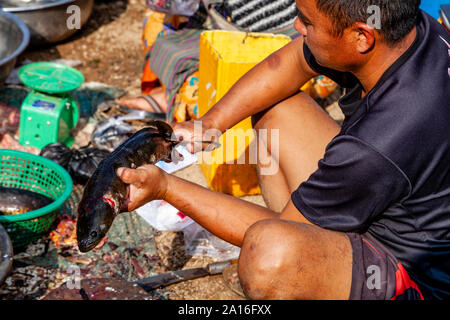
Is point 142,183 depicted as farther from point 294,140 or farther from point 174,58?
point 174,58

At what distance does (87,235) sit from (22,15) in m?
3.88

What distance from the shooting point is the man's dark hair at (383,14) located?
1904mm

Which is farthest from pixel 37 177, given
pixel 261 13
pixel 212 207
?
pixel 261 13

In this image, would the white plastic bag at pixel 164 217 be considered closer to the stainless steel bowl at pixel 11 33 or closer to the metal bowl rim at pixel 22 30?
the metal bowl rim at pixel 22 30

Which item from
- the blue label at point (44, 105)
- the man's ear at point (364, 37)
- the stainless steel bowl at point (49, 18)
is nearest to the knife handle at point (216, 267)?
the man's ear at point (364, 37)

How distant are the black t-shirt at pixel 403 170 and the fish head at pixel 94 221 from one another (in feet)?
2.57

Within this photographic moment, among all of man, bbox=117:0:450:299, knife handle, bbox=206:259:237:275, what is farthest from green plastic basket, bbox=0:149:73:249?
man, bbox=117:0:450:299

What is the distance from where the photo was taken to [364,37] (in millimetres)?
1994

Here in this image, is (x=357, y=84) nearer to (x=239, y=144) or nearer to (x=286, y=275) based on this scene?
(x=286, y=275)

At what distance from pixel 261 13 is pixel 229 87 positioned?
132 cm

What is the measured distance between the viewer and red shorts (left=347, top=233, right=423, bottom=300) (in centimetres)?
207

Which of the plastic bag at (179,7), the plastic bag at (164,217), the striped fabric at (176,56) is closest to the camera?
the plastic bag at (164,217)

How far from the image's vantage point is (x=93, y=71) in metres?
5.57

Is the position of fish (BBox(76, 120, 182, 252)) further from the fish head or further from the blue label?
the blue label
